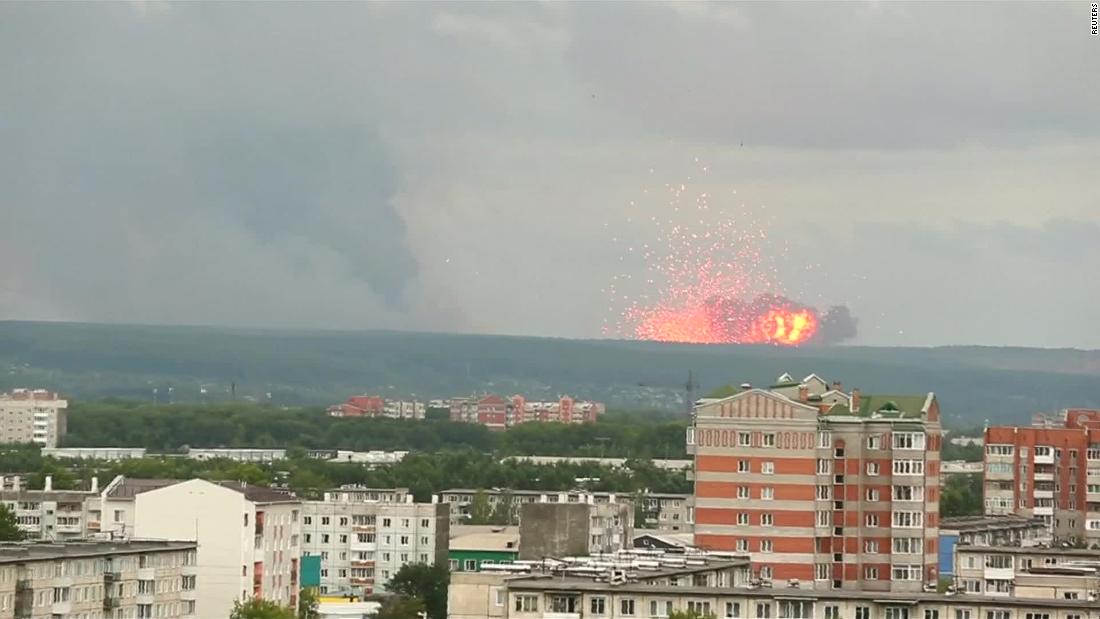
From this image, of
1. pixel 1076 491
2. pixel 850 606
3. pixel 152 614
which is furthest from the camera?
pixel 1076 491

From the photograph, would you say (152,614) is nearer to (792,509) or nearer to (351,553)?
(792,509)

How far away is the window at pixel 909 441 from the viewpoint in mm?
94938

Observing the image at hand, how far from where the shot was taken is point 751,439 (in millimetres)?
94375

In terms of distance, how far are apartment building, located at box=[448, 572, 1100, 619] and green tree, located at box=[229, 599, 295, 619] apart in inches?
601

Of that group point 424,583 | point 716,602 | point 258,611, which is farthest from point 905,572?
point 716,602

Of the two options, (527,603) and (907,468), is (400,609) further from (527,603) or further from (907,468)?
(527,603)

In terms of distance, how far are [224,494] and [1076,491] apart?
51.1 meters

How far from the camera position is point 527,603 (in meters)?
66.2

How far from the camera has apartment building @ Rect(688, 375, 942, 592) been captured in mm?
93250

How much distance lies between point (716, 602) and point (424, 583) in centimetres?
4402

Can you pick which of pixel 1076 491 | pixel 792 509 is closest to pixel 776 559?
pixel 792 509

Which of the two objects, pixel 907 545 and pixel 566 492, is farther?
pixel 566 492

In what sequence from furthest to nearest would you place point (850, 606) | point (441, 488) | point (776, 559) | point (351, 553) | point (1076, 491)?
1. point (441, 488)
2. point (1076, 491)
3. point (351, 553)
4. point (776, 559)
5. point (850, 606)

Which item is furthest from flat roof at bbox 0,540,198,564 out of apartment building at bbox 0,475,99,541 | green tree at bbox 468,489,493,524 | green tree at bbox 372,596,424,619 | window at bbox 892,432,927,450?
green tree at bbox 468,489,493,524
